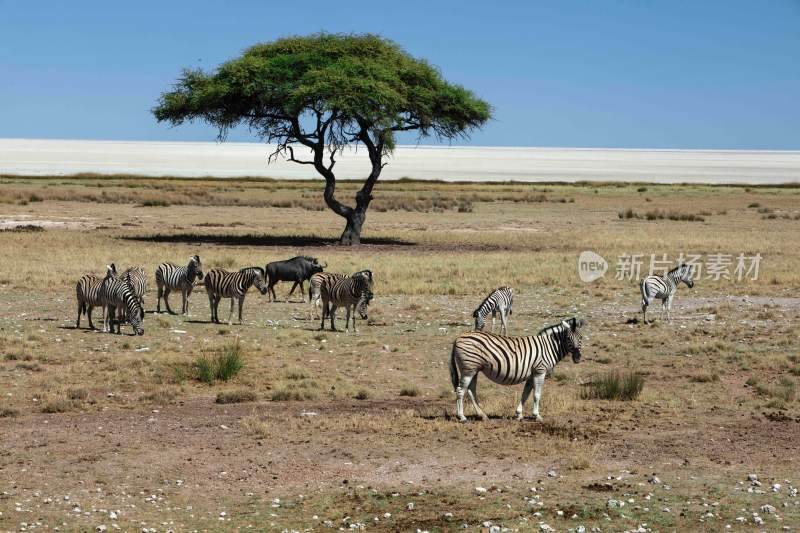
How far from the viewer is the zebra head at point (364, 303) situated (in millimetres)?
22438

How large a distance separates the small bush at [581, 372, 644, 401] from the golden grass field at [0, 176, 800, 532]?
0.30 m

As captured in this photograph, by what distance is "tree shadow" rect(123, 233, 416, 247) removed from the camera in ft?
145

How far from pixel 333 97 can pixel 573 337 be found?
31649 mm

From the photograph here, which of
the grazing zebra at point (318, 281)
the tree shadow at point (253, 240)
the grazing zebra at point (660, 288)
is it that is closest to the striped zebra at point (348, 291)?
the grazing zebra at point (318, 281)

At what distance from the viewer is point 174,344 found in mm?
20594

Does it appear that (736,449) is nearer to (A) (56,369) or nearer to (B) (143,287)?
(A) (56,369)

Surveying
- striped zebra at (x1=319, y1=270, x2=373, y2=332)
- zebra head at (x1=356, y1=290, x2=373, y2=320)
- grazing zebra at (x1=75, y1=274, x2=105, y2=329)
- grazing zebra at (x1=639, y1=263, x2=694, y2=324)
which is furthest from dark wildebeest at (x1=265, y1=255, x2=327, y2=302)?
grazing zebra at (x1=639, y1=263, x2=694, y2=324)

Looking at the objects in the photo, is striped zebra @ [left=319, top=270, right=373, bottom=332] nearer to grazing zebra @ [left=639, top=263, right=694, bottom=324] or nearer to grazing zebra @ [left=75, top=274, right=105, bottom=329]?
grazing zebra @ [left=75, top=274, right=105, bottom=329]

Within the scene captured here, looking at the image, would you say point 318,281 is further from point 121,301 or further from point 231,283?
point 121,301

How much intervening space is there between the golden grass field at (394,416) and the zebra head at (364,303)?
337 mm

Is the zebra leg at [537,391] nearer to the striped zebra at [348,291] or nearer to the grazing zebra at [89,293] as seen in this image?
the striped zebra at [348,291]

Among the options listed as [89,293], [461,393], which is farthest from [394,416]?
[89,293]

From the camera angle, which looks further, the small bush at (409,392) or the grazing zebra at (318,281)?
the grazing zebra at (318,281)

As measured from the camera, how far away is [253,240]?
45625 mm
